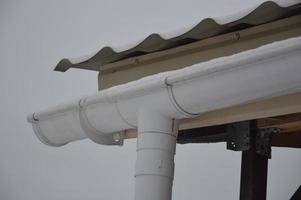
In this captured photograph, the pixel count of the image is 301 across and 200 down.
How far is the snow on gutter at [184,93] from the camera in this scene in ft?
11.9

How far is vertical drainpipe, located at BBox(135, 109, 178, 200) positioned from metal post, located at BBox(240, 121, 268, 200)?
0.62 meters

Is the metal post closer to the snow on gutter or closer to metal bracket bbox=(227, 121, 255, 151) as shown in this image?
metal bracket bbox=(227, 121, 255, 151)

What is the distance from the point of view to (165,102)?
417cm

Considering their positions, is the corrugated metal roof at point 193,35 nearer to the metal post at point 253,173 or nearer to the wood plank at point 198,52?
the wood plank at point 198,52

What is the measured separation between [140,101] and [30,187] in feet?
17.6

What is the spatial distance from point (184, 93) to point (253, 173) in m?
0.95

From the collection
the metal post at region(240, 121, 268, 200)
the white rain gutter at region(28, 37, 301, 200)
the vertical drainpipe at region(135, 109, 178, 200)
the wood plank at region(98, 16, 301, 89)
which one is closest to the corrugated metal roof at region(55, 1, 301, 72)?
the wood plank at region(98, 16, 301, 89)

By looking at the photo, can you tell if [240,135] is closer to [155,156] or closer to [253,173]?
[253,173]

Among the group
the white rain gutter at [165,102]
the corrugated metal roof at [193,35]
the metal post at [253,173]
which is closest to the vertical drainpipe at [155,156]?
the white rain gutter at [165,102]

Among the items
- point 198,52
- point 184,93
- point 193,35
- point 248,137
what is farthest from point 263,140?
point 184,93

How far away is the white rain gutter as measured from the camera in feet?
12.0

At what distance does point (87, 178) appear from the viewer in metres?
8.44

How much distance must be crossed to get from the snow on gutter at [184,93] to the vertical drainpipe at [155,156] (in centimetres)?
6

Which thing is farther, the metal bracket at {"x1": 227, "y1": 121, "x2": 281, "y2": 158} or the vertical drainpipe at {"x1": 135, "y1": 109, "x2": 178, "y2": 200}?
the metal bracket at {"x1": 227, "y1": 121, "x2": 281, "y2": 158}
